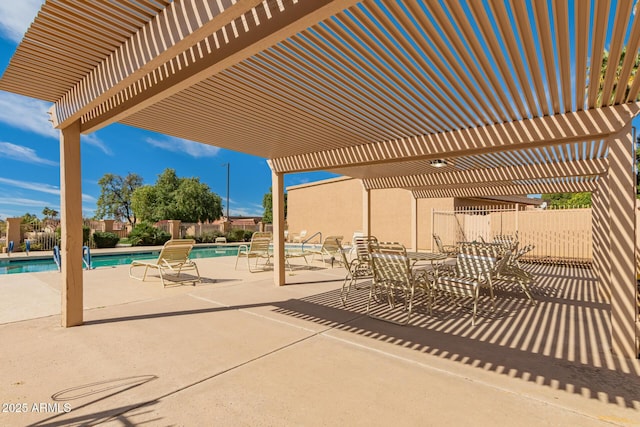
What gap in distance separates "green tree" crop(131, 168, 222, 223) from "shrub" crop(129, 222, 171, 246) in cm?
1422

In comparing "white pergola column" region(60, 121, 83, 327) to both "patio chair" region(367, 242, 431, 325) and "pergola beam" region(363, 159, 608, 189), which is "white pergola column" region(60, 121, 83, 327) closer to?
"patio chair" region(367, 242, 431, 325)

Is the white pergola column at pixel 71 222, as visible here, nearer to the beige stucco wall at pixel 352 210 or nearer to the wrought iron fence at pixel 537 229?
the wrought iron fence at pixel 537 229

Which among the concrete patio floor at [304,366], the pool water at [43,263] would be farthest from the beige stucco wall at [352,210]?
the pool water at [43,263]

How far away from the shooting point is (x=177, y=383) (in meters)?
2.59

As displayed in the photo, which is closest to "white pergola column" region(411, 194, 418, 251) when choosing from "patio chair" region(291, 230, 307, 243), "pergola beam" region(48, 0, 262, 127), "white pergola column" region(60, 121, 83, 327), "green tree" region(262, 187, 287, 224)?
"patio chair" region(291, 230, 307, 243)

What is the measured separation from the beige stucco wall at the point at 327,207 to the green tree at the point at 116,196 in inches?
1221

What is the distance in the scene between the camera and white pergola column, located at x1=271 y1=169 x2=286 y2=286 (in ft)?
22.4

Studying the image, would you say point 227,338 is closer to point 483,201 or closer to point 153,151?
point 483,201

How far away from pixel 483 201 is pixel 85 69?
1833cm

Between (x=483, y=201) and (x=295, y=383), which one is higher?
(x=483, y=201)

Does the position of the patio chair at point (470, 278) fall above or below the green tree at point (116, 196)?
below

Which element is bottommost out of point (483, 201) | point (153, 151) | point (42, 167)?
point (483, 201)

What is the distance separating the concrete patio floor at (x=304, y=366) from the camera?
2215 millimetres

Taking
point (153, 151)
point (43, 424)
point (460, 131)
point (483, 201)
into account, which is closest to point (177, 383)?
point (43, 424)
